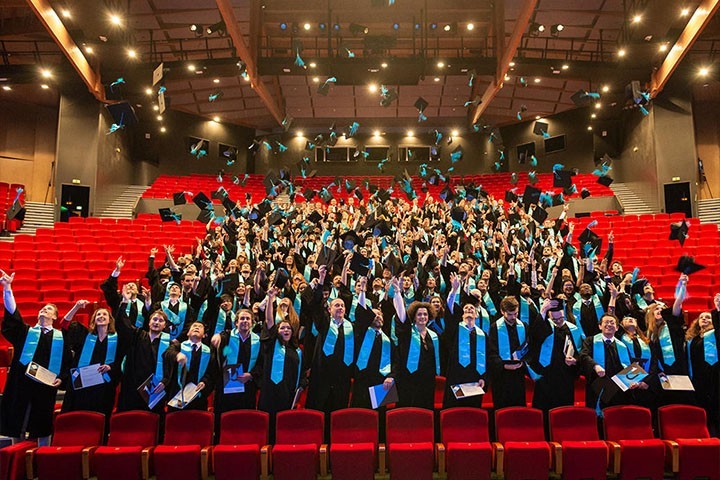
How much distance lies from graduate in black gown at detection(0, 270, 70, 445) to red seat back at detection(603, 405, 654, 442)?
4220 mm

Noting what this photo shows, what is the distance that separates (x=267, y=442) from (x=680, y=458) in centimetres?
298

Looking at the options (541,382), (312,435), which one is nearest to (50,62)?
(312,435)

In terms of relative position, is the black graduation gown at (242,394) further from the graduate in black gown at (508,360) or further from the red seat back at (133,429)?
the graduate in black gown at (508,360)

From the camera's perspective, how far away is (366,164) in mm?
20109

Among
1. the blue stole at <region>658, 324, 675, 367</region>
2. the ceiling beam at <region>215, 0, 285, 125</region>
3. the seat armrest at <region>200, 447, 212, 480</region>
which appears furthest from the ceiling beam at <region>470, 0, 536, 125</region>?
the seat armrest at <region>200, 447, 212, 480</region>

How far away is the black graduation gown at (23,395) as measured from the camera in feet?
12.1

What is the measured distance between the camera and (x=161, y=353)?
4.01 meters

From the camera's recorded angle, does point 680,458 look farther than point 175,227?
No

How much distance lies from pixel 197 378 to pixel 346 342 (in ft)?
4.07

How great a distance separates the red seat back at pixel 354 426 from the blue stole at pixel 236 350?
2.77ft

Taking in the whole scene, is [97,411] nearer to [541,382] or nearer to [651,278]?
[541,382]

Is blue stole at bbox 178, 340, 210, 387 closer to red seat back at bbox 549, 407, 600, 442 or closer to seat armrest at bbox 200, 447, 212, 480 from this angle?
seat armrest at bbox 200, 447, 212, 480

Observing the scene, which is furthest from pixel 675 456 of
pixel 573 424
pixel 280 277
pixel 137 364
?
pixel 137 364

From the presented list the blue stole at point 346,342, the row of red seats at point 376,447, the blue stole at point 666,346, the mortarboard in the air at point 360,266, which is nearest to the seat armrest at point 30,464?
the row of red seats at point 376,447
